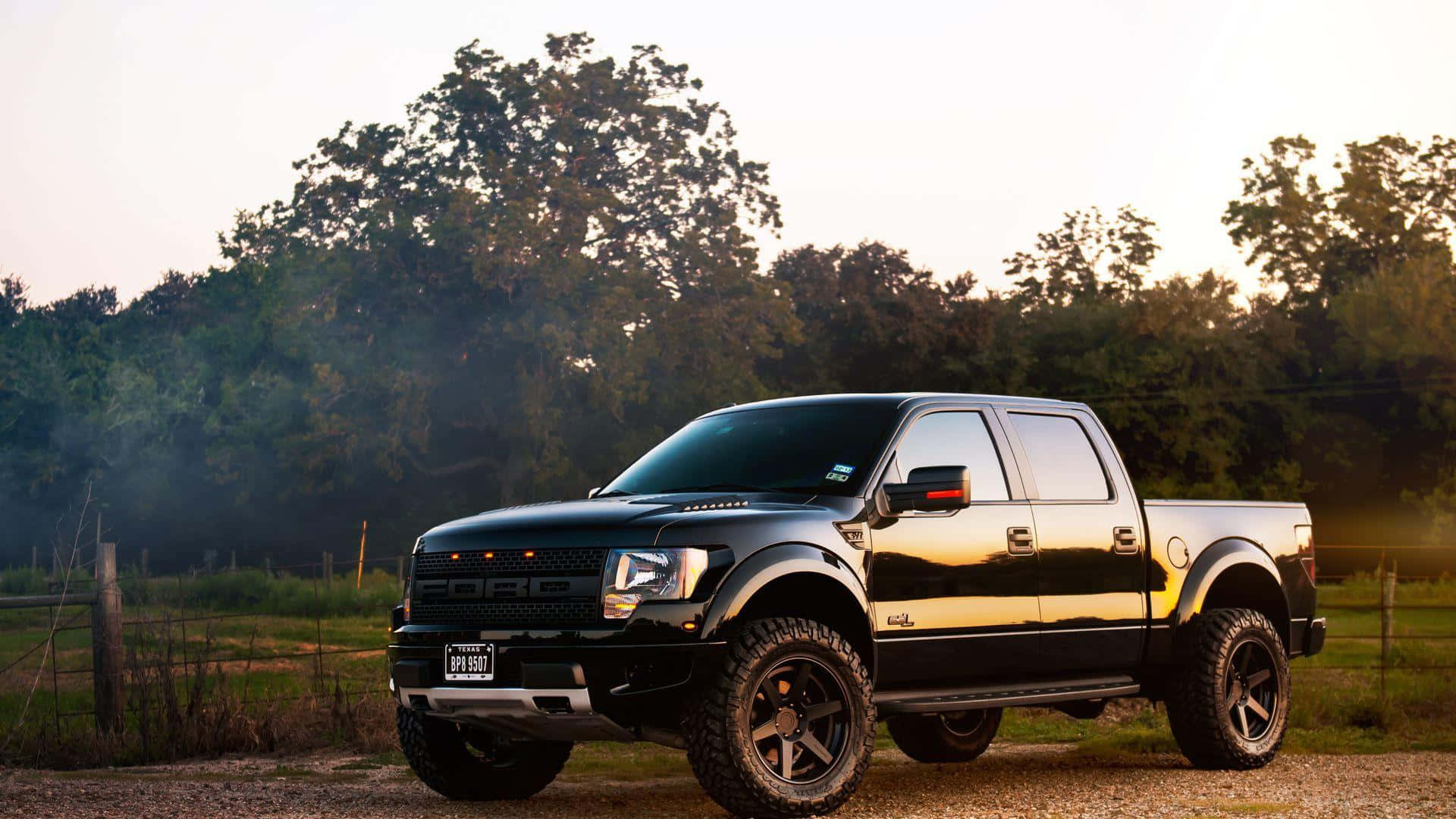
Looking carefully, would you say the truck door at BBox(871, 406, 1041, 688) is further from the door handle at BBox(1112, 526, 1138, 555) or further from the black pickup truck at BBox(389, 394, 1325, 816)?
the door handle at BBox(1112, 526, 1138, 555)

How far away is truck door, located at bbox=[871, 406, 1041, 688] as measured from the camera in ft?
26.5

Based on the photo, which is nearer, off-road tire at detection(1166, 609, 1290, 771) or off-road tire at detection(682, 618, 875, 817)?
off-road tire at detection(682, 618, 875, 817)

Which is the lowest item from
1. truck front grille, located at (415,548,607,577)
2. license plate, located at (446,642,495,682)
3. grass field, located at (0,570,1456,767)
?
grass field, located at (0,570,1456,767)

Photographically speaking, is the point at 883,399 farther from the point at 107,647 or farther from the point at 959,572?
the point at 107,647

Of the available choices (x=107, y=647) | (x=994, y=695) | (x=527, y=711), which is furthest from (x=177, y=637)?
(x=994, y=695)

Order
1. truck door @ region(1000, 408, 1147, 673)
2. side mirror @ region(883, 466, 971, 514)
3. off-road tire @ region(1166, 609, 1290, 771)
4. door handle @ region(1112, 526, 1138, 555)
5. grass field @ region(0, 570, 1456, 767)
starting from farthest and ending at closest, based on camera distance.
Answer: grass field @ region(0, 570, 1456, 767), off-road tire @ region(1166, 609, 1290, 771), door handle @ region(1112, 526, 1138, 555), truck door @ region(1000, 408, 1147, 673), side mirror @ region(883, 466, 971, 514)

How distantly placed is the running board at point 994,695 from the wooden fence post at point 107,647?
20.3 feet

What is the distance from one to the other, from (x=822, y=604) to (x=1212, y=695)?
3039 millimetres

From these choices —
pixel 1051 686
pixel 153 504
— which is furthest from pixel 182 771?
pixel 153 504

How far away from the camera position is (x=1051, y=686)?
29.2 ft

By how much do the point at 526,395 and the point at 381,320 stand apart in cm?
528

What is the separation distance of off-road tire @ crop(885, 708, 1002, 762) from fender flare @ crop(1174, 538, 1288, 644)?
1607 mm

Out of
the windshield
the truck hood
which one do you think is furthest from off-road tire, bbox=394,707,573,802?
the windshield

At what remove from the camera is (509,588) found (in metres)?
7.58
